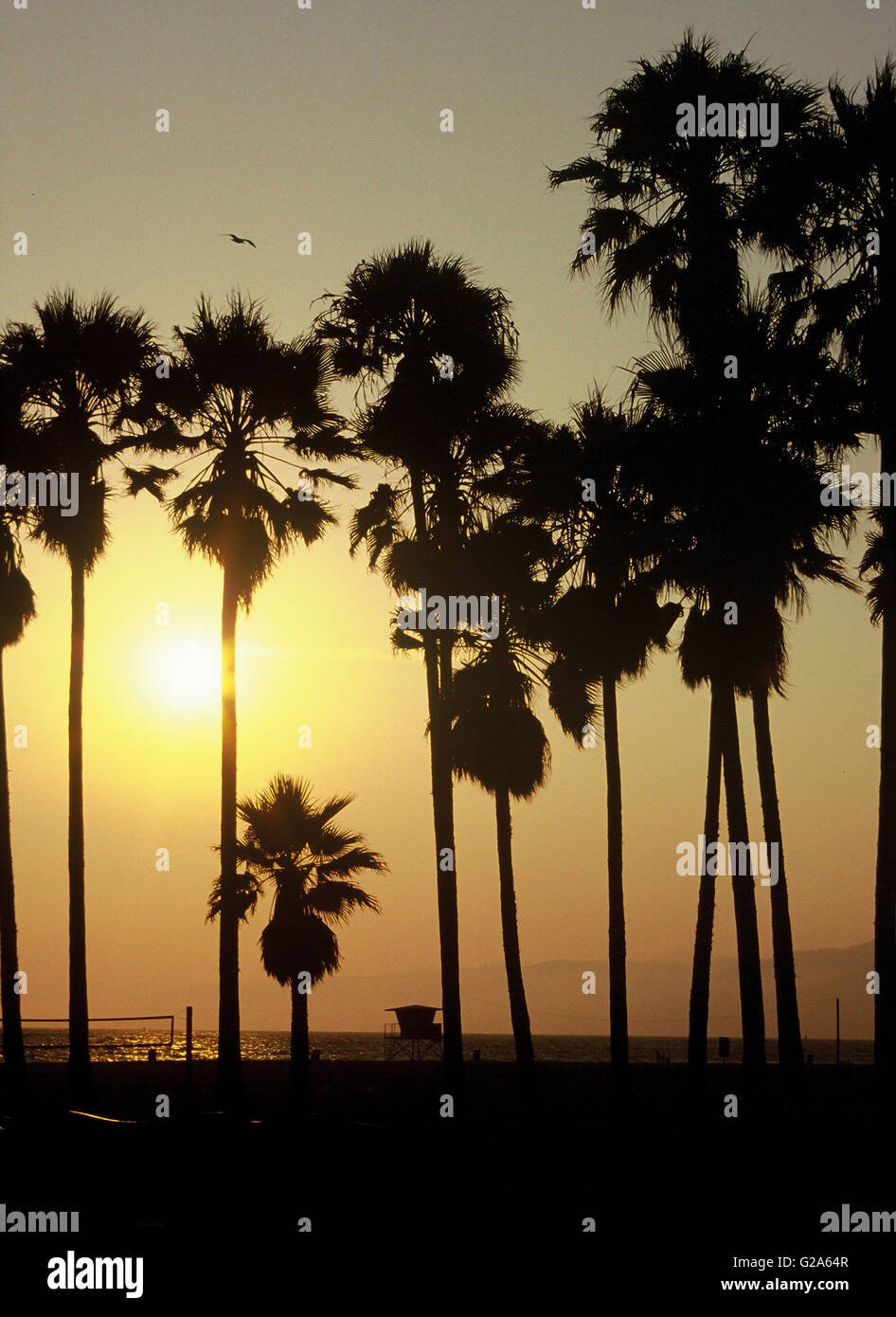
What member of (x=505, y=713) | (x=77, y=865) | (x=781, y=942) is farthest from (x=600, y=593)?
(x=77, y=865)

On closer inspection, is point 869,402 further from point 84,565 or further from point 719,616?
point 84,565

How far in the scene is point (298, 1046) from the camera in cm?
3522

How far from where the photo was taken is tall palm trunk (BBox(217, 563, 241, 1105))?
1152 inches

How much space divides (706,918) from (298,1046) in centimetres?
1258

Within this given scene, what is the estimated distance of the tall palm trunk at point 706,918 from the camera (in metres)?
28.1

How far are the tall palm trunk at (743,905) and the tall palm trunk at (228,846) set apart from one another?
35.4ft

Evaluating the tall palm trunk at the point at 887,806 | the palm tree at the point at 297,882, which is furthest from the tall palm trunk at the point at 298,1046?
the tall palm trunk at the point at 887,806

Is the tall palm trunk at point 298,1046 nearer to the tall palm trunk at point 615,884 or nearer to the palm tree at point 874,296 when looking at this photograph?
the tall palm trunk at point 615,884

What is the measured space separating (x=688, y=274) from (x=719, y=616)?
6596 millimetres

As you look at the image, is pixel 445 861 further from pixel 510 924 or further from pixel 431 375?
pixel 431 375

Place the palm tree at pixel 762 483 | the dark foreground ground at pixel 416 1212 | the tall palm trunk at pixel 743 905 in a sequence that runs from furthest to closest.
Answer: the tall palm trunk at pixel 743 905 < the palm tree at pixel 762 483 < the dark foreground ground at pixel 416 1212

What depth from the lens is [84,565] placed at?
3103 centimetres

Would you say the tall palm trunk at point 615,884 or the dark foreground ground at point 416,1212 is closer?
the dark foreground ground at point 416,1212
